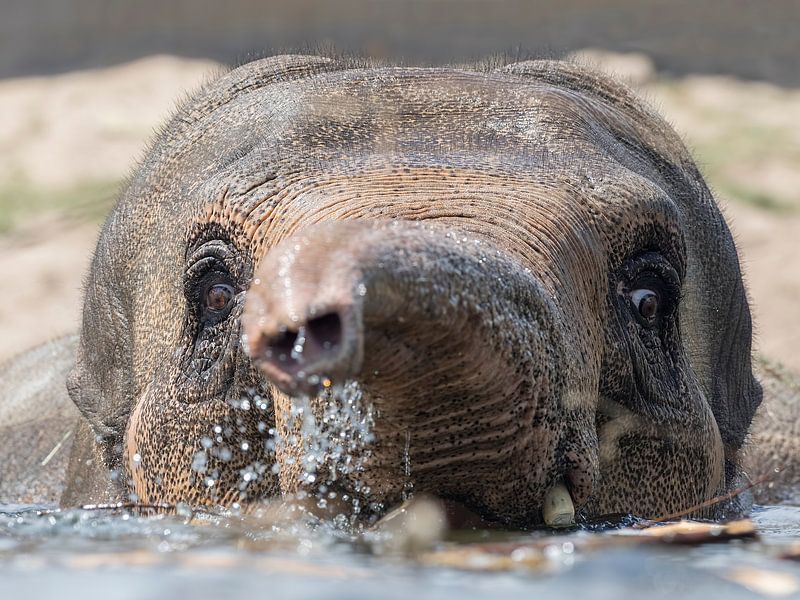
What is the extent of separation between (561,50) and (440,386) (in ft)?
7.49

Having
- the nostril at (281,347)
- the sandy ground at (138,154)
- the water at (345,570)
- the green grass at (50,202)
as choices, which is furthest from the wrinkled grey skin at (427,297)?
the green grass at (50,202)

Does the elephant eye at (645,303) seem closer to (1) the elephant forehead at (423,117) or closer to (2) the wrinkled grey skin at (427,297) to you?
(2) the wrinkled grey skin at (427,297)

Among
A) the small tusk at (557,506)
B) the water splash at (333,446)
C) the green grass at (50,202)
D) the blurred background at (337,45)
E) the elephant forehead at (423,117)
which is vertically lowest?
the small tusk at (557,506)

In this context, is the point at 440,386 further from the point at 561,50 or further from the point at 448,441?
the point at 561,50

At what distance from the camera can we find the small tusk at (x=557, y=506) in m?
2.82

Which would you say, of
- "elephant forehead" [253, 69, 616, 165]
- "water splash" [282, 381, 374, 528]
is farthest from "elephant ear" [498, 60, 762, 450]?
"water splash" [282, 381, 374, 528]

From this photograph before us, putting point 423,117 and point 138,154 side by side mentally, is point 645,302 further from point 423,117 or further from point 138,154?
point 138,154

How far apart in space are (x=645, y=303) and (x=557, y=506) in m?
0.73

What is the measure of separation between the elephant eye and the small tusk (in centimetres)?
67

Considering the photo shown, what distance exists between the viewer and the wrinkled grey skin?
2.31 metres

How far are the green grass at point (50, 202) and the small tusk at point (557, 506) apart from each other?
838 cm

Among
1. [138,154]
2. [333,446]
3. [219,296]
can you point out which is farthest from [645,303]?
[138,154]

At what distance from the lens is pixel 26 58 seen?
1421 centimetres

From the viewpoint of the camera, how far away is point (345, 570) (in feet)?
6.82
